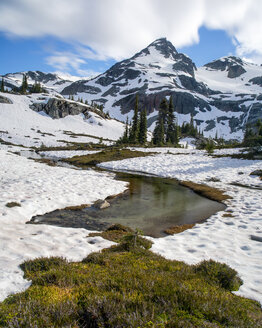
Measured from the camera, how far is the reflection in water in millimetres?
9953

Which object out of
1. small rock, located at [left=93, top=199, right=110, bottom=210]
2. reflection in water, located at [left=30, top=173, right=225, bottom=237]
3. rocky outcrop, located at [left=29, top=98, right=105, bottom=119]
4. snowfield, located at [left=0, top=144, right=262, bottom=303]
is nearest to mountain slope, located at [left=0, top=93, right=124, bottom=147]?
rocky outcrop, located at [left=29, top=98, right=105, bottom=119]

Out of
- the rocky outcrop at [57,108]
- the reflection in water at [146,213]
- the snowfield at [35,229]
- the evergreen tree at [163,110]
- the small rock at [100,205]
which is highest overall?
the rocky outcrop at [57,108]

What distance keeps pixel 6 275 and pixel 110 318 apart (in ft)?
10.1

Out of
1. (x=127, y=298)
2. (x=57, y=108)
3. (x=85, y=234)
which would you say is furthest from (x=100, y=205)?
(x=57, y=108)

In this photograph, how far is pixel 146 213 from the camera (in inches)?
473

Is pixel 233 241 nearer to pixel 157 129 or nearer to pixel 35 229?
pixel 35 229

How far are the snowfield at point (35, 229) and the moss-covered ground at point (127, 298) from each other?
1.73 feet

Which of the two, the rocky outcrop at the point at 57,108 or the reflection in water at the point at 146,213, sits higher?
the rocky outcrop at the point at 57,108

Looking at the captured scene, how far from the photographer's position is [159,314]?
10.7 feet

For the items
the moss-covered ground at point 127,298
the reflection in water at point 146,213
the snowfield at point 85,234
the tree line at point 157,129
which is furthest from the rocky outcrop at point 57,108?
the moss-covered ground at point 127,298

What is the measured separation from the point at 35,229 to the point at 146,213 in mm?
6214

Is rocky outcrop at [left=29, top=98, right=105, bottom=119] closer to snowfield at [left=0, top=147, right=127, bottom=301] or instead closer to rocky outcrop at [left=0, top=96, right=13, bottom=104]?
rocky outcrop at [left=0, top=96, right=13, bottom=104]

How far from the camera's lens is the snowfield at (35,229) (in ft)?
17.6

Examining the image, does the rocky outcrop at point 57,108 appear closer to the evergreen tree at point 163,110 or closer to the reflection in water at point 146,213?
the evergreen tree at point 163,110
